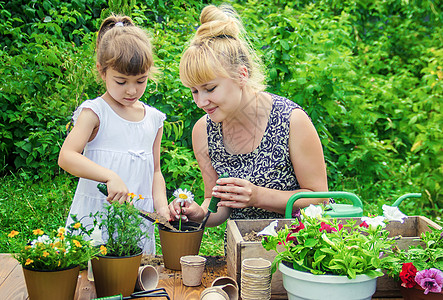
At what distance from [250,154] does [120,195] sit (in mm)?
595

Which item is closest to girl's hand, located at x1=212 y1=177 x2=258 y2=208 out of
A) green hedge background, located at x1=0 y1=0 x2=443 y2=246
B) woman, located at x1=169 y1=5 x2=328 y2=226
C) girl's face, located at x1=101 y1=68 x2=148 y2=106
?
woman, located at x1=169 y1=5 x2=328 y2=226

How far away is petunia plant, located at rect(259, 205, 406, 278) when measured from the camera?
39.9 inches

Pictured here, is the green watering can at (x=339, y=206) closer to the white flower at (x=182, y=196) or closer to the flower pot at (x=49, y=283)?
the white flower at (x=182, y=196)

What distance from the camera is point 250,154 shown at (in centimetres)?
184

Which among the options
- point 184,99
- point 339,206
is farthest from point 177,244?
point 184,99

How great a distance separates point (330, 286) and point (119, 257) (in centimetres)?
49

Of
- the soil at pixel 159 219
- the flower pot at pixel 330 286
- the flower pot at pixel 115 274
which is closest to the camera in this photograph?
the flower pot at pixel 330 286

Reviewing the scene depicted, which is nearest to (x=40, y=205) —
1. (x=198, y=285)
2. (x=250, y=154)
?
(x=250, y=154)

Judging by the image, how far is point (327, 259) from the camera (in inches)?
40.6

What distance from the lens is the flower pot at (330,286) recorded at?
1002 mm

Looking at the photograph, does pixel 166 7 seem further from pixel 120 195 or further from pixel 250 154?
pixel 120 195

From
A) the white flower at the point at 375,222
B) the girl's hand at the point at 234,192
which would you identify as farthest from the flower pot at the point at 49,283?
the white flower at the point at 375,222

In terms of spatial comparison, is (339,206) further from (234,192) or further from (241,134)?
(241,134)

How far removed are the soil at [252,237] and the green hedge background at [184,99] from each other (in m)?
1.69
